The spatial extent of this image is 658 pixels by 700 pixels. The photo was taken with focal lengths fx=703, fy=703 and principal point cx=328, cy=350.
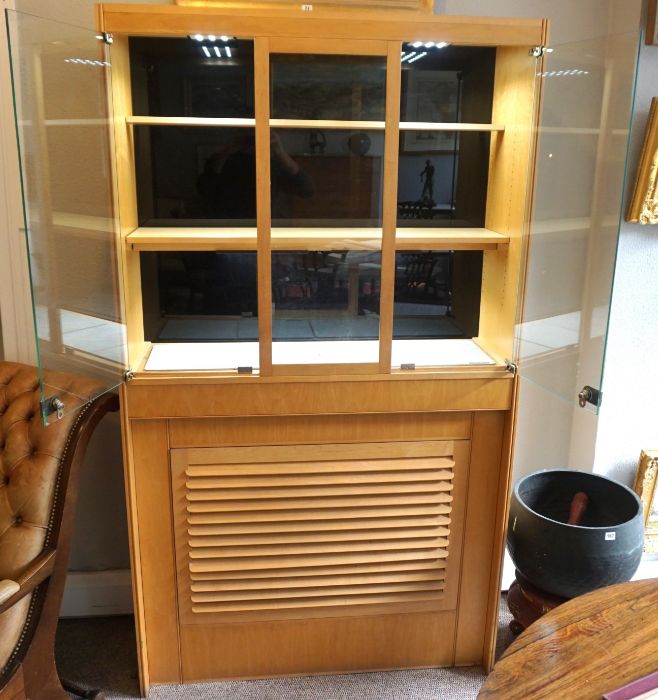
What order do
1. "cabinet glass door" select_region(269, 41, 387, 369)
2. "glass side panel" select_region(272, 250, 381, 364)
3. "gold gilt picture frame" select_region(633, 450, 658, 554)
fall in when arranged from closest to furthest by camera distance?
"cabinet glass door" select_region(269, 41, 387, 369) → "glass side panel" select_region(272, 250, 381, 364) → "gold gilt picture frame" select_region(633, 450, 658, 554)

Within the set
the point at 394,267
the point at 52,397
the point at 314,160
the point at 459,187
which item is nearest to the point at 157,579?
the point at 52,397

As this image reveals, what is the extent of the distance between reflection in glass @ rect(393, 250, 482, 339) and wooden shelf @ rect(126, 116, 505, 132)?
337 millimetres

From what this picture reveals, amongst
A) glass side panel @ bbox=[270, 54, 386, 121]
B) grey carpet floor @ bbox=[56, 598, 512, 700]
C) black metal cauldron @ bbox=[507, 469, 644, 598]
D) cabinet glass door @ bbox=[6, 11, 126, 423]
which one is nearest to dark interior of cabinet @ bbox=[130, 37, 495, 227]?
glass side panel @ bbox=[270, 54, 386, 121]

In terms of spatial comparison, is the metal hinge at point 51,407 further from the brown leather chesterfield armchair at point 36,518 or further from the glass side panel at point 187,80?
the glass side panel at point 187,80

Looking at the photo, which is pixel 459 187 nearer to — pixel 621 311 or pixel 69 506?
pixel 621 311

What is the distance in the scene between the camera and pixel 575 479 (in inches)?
84.3

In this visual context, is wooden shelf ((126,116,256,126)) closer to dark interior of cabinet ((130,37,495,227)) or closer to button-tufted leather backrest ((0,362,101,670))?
dark interior of cabinet ((130,37,495,227))

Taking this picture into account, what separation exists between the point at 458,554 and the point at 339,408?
59 cm

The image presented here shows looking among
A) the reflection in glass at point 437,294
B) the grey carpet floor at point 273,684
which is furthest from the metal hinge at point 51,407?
the grey carpet floor at point 273,684

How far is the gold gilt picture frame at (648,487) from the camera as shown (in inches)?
92.4

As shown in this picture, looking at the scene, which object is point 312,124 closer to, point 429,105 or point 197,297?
point 429,105

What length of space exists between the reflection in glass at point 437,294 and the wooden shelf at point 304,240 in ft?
0.23

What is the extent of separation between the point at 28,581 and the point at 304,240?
42.0 inches

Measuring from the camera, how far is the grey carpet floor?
2064 mm
